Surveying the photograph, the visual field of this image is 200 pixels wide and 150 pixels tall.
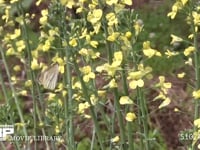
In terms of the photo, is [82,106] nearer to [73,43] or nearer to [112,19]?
[73,43]

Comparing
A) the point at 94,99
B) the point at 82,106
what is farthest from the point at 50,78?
the point at 94,99

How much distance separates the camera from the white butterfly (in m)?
3.02

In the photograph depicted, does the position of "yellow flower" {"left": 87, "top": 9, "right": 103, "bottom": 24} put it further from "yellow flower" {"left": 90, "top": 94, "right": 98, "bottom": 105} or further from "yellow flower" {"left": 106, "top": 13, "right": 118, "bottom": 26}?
"yellow flower" {"left": 90, "top": 94, "right": 98, "bottom": 105}

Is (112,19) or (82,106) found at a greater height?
(112,19)

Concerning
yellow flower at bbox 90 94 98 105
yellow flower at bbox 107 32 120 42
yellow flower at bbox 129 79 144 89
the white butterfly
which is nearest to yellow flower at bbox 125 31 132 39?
yellow flower at bbox 107 32 120 42

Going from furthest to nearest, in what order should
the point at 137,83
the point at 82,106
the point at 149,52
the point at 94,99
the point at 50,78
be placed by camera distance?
the point at 50,78, the point at 82,106, the point at 94,99, the point at 149,52, the point at 137,83

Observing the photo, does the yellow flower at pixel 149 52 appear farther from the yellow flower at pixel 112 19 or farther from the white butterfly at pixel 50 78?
the white butterfly at pixel 50 78

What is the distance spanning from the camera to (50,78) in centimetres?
307

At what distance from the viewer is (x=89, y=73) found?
8.37 ft

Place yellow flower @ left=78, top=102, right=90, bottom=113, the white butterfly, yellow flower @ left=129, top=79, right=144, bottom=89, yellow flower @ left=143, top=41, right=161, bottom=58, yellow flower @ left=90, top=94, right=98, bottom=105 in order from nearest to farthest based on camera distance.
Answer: yellow flower @ left=129, top=79, right=144, bottom=89 → yellow flower @ left=143, top=41, right=161, bottom=58 → yellow flower @ left=90, top=94, right=98, bottom=105 → yellow flower @ left=78, top=102, right=90, bottom=113 → the white butterfly

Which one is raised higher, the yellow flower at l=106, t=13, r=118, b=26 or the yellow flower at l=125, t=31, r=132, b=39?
the yellow flower at l=106, t=13, r=118, b=26

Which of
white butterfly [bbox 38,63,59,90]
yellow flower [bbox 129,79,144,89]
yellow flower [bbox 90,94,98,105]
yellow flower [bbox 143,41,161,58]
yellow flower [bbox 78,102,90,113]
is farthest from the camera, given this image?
white butterfly [bbox 38,63,59,90]

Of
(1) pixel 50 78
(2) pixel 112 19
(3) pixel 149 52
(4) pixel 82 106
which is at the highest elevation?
(2) pixel 112 19

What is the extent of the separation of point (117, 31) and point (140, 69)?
193 millimetres
